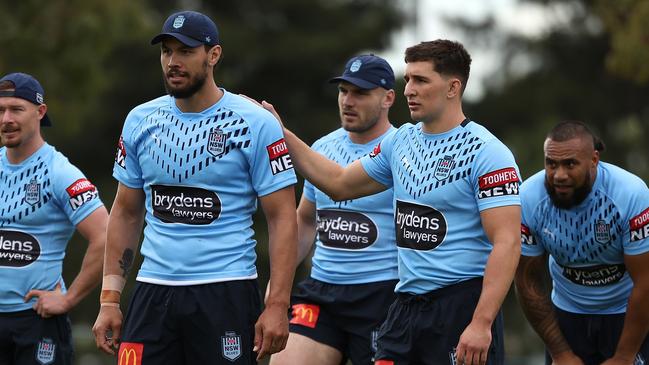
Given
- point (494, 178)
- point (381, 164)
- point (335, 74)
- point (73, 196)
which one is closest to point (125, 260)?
point (73, 196)

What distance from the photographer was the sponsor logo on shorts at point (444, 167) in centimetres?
759

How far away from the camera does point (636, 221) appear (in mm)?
8398

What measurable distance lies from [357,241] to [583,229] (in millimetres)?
1577

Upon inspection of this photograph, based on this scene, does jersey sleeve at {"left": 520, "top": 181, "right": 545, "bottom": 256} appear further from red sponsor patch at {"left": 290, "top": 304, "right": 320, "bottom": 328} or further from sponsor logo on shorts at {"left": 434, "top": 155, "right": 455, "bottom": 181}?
red sponsor patch at {"left": 290, "top": 304, "right": 320, "bottom": 328}

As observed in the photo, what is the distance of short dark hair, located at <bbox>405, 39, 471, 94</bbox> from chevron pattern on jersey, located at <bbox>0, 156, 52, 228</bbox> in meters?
2.71

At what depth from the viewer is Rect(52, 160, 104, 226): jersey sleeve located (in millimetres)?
8867

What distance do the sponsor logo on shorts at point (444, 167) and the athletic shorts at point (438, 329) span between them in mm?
625

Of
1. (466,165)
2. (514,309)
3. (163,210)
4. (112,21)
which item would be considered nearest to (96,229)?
(163,210)

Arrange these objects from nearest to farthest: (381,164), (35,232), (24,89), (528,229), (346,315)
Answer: (381,164)
(528,229)
(35,232)
(24,89)
(346,315)

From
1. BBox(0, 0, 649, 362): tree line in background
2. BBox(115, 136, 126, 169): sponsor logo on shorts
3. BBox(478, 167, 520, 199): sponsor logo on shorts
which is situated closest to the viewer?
BBox(478, 167, 520, 199): sponsor logo on shorts

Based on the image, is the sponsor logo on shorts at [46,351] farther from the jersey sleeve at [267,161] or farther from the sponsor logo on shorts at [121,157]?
the jersey sleeve at [267,161]

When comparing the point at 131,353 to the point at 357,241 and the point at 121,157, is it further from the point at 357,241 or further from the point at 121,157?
the point at 357,241

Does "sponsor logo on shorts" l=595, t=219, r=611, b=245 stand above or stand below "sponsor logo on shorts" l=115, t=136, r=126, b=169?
below

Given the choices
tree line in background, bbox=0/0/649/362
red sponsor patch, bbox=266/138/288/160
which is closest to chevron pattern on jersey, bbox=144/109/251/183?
red sponsor patch, bbox=266/138/288/160
